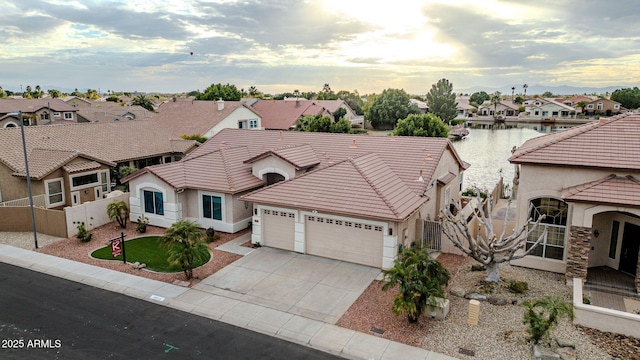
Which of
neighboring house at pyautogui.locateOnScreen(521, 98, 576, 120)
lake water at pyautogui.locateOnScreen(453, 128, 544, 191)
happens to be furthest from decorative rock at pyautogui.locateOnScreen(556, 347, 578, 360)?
neighboring house at pyautogui.locateOnScreen(521, 98, 576, 120)

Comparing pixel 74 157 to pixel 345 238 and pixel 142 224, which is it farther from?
pixel 345 238

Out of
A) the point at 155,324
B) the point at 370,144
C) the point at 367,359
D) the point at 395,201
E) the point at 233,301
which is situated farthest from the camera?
the point at 370,144

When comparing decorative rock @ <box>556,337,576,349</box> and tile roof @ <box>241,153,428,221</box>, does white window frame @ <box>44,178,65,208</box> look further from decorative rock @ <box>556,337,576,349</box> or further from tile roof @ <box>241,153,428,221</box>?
decorative rock @ <box>556,337,576,349</box>

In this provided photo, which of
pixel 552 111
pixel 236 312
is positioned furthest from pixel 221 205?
pixel 552 111

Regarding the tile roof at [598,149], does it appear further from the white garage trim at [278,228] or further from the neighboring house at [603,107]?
the neighboring house at [603,107]

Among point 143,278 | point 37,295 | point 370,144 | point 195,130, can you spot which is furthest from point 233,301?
point 195,130

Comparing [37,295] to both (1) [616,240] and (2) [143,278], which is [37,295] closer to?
(2) [143,278]
